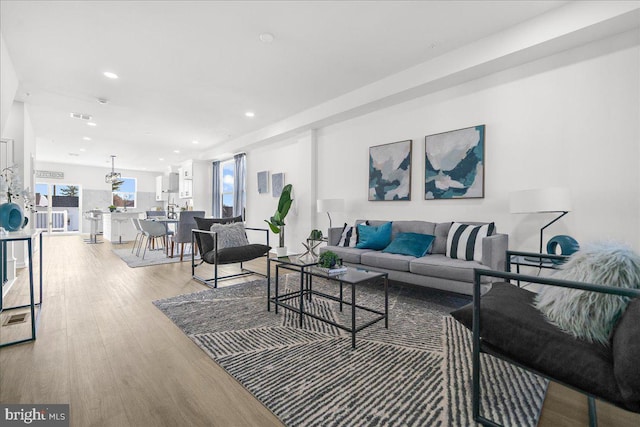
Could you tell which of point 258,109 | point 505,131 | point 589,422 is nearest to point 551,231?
point 505,131

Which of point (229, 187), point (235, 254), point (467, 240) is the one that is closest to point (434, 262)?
point (467, 240)

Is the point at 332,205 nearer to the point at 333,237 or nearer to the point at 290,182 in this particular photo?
the point at 333,237

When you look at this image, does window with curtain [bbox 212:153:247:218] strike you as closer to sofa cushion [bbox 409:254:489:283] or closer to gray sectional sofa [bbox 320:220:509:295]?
gray sectional sofa [bbox 320:220:509:295]

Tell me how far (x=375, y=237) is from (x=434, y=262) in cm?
102

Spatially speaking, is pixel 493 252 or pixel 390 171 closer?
pixel 493 252

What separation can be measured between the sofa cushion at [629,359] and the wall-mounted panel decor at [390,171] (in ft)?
10.6

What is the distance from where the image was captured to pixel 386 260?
3316mm

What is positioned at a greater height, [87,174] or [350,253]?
[87,174]

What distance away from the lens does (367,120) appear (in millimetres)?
4781

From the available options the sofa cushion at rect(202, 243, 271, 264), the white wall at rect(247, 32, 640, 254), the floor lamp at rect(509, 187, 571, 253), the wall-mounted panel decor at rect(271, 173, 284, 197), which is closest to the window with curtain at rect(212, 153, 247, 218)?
the wall-mounted panel decor at rect(271, 173, 284, 197)

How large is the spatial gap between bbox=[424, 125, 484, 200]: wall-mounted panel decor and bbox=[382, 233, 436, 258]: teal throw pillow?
681mm

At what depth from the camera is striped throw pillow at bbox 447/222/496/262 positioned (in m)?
3.03

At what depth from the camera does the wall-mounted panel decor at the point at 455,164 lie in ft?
11.6

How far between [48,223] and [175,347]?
12157 millimetres
